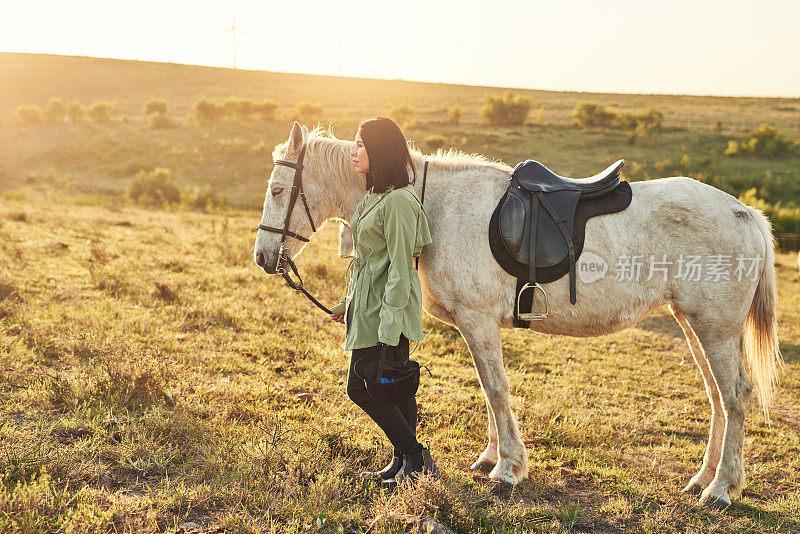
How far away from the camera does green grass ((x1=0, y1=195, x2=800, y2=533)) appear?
3.30 m

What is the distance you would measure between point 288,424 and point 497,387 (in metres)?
1.88

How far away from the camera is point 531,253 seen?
3.73 m

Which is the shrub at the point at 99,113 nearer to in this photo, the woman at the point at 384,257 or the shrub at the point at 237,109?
the shrub at the point at 237,109

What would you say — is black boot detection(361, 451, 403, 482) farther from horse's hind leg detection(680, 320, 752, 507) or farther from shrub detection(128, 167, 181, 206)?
shrub detection(128, 167, 181, 206)

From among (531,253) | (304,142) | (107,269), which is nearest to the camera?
(531,253)

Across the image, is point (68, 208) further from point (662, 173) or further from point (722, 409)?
point (662, 173)

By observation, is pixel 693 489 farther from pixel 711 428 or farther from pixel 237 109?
pixel 237 109

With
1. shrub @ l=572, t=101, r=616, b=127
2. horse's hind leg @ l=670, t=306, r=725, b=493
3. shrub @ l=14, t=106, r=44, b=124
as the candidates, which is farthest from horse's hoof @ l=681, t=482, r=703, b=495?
shrub @ l=14, t=106, r=44, b=124

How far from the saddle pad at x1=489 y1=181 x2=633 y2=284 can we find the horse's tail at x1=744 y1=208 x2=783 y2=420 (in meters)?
1.15

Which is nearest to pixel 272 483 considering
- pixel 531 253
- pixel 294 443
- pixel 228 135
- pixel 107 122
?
pixel 294 443

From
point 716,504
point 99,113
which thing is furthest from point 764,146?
point 99,113

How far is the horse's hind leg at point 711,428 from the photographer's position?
411 cm

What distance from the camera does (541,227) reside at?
12.4ft

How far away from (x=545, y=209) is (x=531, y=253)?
0.35 m
